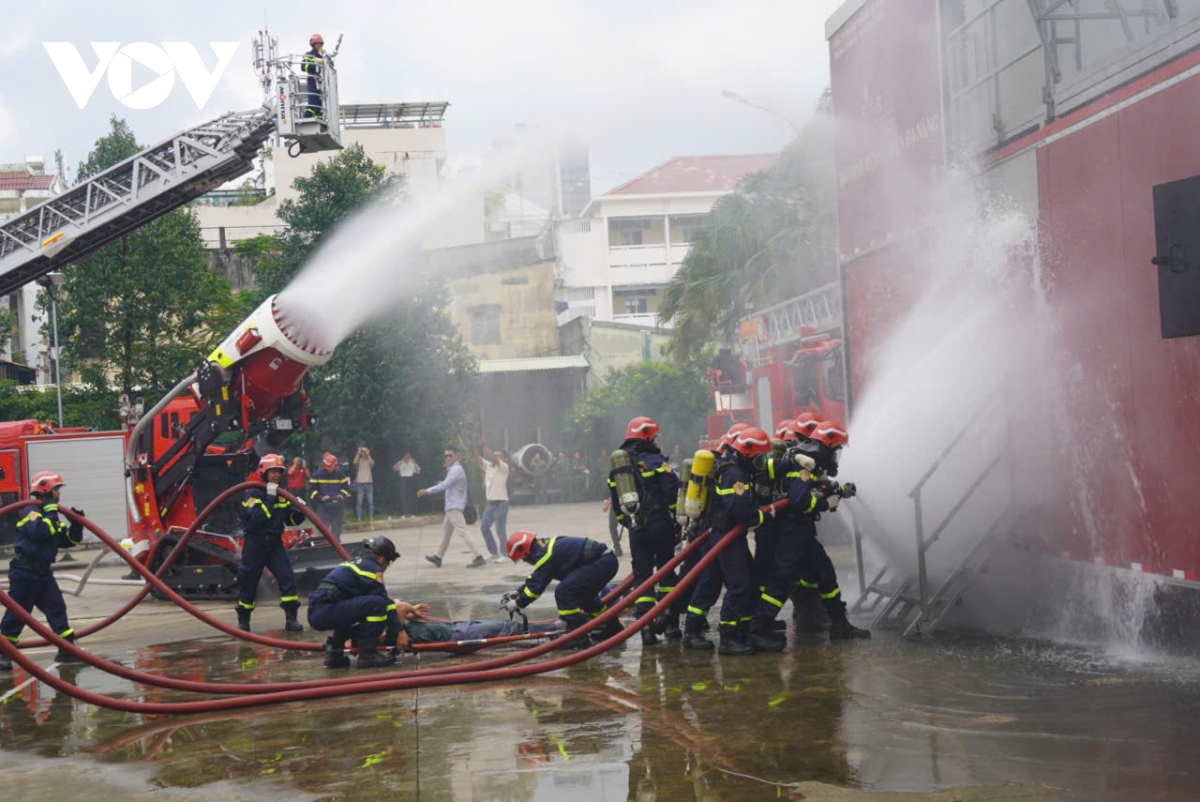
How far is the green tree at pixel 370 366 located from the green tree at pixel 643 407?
18.8 ft

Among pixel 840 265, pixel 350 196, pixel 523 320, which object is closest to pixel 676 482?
pixel 840 265

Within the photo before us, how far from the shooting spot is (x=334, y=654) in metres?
8.57

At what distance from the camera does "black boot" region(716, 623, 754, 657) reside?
820cm

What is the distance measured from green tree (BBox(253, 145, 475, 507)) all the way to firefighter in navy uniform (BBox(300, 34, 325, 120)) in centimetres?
1025

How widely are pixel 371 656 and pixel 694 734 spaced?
10.4 feet

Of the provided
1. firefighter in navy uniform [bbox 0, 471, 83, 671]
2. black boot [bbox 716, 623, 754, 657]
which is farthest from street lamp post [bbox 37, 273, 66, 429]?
black boot [bbox 716, 623, 754, 657]

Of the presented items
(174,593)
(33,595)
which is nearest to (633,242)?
(174,593)

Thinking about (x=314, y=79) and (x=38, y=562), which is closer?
(x=38, y=562)

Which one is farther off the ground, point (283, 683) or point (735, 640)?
point (735, 640)

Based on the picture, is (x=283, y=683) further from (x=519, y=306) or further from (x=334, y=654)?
(x=519, y=306)

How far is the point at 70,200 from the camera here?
15984 mm

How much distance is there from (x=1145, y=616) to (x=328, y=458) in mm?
11989

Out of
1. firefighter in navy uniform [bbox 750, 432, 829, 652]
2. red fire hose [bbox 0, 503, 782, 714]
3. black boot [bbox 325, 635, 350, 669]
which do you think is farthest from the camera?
black boot [bbox 325, 635, 350, 669]

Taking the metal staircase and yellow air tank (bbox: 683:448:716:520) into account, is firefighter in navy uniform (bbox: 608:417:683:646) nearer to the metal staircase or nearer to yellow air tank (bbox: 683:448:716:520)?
yellow air tank (bbox: 683:448:716:520)
